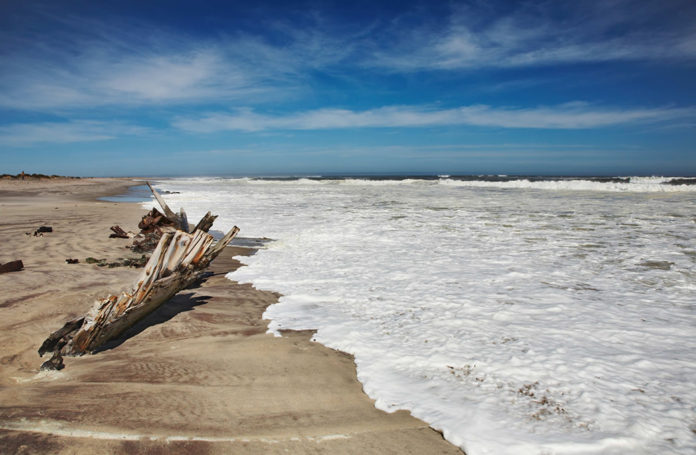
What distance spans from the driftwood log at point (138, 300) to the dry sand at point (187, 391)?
13 centimetres

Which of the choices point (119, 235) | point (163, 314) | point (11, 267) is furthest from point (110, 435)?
point (119, 235)

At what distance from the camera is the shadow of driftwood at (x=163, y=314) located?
348 cm

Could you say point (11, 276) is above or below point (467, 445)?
above

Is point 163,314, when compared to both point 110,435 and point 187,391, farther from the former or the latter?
point 110,435

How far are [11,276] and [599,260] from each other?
8906 mm

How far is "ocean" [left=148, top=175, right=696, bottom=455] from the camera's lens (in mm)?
2404

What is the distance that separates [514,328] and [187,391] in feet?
Answer: 9.88

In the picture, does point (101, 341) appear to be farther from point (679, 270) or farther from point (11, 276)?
point (679, 270)

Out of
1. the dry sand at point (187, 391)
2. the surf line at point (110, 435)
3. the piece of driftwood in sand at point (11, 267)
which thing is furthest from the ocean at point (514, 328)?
the piece of driftwood in sand at point (11, 267)

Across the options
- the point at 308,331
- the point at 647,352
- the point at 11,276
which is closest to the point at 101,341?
the point at 308,331

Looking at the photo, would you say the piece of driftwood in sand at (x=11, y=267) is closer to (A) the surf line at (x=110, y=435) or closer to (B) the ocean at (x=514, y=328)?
(B) the ocean at (x=514, y=328)

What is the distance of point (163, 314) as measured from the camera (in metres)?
4.15

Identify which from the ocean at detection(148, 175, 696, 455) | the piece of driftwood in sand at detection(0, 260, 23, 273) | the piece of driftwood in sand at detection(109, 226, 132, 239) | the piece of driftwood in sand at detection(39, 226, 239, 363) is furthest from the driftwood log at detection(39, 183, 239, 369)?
the piece of driftwood in sand at detection(109, 226, 132, 239)

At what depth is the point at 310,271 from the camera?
6.11 m
